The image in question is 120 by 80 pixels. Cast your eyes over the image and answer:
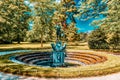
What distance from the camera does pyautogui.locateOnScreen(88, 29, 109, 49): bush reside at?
3916 centimetres

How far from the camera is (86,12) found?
35.5m

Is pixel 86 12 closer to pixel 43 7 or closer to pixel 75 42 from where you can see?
pixel 43 7

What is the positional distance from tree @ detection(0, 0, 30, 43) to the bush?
1716 cm

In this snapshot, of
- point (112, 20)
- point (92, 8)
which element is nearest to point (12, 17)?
point (92, 8)

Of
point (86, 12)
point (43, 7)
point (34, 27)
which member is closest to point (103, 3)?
point (86, 12)

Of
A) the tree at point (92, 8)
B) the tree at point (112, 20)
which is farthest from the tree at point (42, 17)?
the tree at point (112, 20)

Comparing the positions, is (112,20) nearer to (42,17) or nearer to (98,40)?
(98,40)

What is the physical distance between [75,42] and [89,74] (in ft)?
128

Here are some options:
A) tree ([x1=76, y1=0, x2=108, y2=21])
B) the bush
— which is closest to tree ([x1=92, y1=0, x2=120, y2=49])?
tree ([x1=76, y1=0, x2=108, y2=21])

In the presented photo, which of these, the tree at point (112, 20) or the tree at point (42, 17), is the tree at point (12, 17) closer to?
the tree at point (42, 17)

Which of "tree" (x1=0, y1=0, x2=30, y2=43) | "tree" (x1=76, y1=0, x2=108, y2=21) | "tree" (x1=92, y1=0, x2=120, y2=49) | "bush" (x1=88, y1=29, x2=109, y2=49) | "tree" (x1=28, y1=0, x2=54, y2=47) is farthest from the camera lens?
"tree" (x1=28, y1=0, x2=54, y2=47)

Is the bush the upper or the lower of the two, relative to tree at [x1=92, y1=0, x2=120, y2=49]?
lower

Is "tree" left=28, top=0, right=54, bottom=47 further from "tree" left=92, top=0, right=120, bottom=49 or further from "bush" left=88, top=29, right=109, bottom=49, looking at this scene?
"tree" left=92, top=0, right=120, bottom=49

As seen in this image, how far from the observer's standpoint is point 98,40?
39469mm
